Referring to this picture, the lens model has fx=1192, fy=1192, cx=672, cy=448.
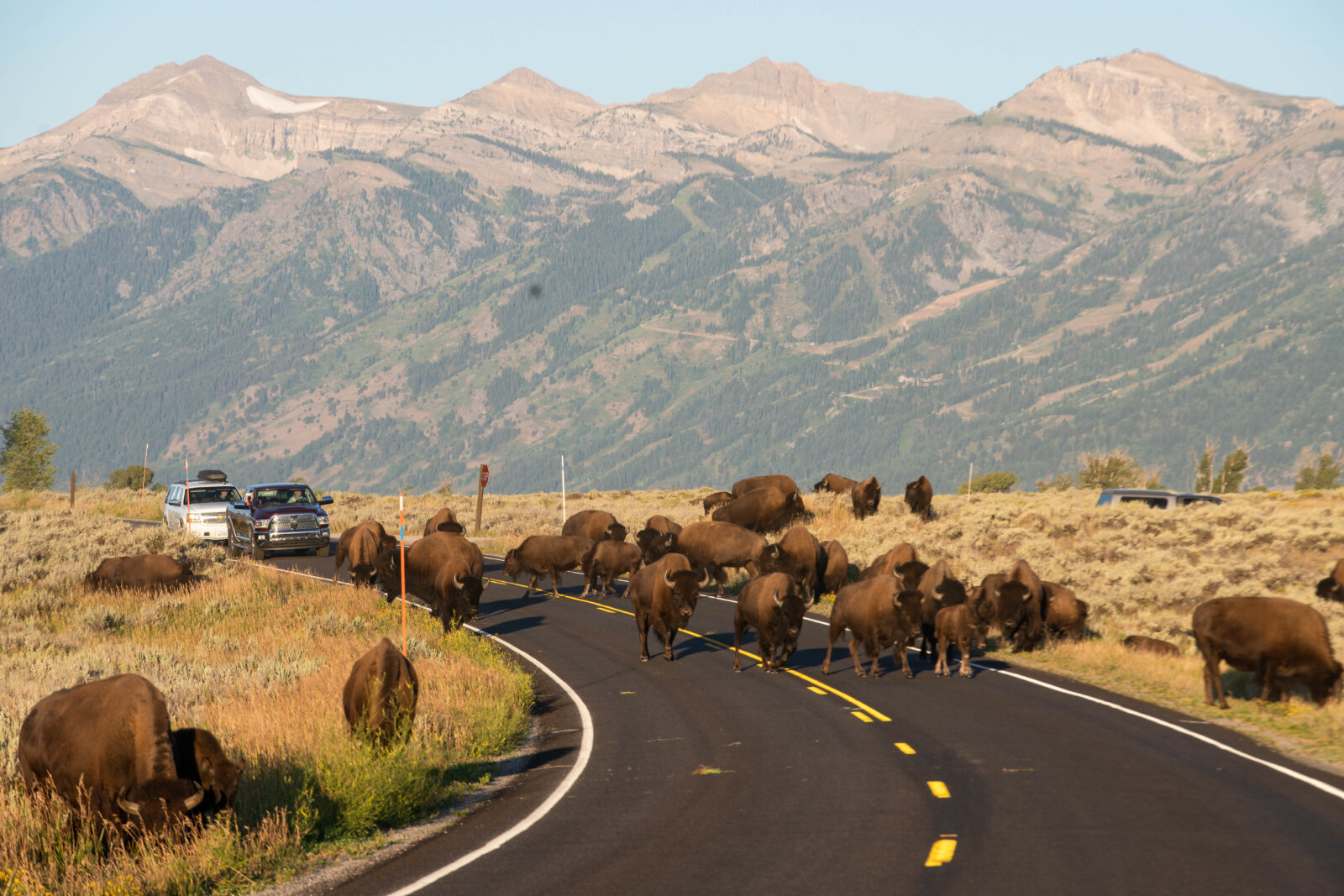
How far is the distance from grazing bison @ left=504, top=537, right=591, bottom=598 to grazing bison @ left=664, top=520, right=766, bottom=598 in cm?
231

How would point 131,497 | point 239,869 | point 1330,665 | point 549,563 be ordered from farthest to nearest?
point 131,497 → point 549,563 → point 1330,665 → point 239,869

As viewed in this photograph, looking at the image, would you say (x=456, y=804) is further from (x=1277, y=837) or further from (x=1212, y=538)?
(x=1212, y=538)

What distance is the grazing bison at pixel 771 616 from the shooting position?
2111cm

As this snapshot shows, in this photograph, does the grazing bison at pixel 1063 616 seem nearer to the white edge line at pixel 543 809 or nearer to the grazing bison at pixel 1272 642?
the grazing bison at pixel 1272 642

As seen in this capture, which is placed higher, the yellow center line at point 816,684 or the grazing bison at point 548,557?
the grazing bison at point 548,557

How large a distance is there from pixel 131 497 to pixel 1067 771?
235 feet

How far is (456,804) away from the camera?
1330 centimetres

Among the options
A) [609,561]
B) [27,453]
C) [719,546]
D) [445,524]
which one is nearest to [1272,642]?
[719,546]

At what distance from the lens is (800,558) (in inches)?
1200

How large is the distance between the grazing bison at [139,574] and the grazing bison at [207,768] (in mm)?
21413

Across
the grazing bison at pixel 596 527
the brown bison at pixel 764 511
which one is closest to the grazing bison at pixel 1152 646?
the grazing bison at pixel 596 527

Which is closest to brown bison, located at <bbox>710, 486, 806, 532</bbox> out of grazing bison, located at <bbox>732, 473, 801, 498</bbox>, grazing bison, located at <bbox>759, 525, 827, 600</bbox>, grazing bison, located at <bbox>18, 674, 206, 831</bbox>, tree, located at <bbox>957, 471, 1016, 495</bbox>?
grazing bison, located at <bbox>732, 473, 801, 498</bbox>

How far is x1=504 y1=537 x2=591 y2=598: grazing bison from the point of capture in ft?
113

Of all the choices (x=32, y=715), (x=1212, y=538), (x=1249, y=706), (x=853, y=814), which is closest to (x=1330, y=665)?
(x=1249, y=706)
